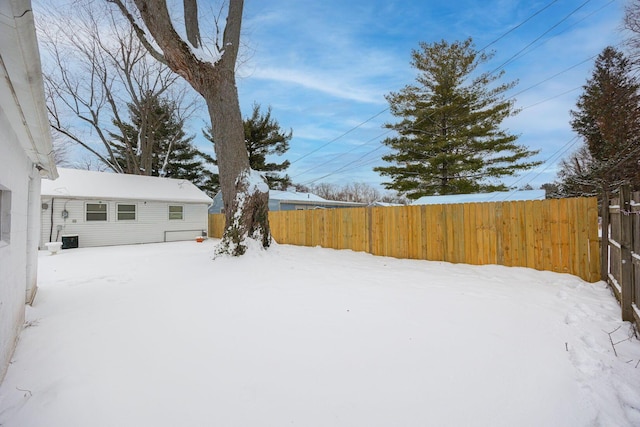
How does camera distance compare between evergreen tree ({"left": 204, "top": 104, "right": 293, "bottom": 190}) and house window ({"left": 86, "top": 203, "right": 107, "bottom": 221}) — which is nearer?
house window ({"left": 86, "top": 203, "right": 107, "bottom": 221})

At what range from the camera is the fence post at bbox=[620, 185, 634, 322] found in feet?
9.66

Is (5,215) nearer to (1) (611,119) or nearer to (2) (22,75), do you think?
(2) (22,75)

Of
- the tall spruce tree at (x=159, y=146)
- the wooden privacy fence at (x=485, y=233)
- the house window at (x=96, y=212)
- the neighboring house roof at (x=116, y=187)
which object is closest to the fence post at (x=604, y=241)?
the wooden privacy fence at (x=485, y=233)

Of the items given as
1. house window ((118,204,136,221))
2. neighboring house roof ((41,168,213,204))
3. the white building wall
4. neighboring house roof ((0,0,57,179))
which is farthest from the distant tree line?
house window ((118,204,136,221))

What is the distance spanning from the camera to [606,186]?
16.3 meters

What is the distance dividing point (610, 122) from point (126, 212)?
2411 centimetres

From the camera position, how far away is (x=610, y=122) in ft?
47.5

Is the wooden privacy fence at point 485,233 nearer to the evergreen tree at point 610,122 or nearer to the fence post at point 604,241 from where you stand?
the fence post at point 604,241

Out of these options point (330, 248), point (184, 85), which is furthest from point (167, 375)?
point (184, 85)

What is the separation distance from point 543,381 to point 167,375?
2673 mm

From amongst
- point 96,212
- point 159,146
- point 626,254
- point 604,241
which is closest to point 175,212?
point 96,212

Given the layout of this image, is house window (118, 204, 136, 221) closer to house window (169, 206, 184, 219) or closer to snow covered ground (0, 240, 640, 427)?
house window (169, 206, 184, 219)

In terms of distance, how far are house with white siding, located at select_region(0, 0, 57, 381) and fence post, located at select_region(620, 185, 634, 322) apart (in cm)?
503

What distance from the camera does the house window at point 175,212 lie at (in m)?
15.0
